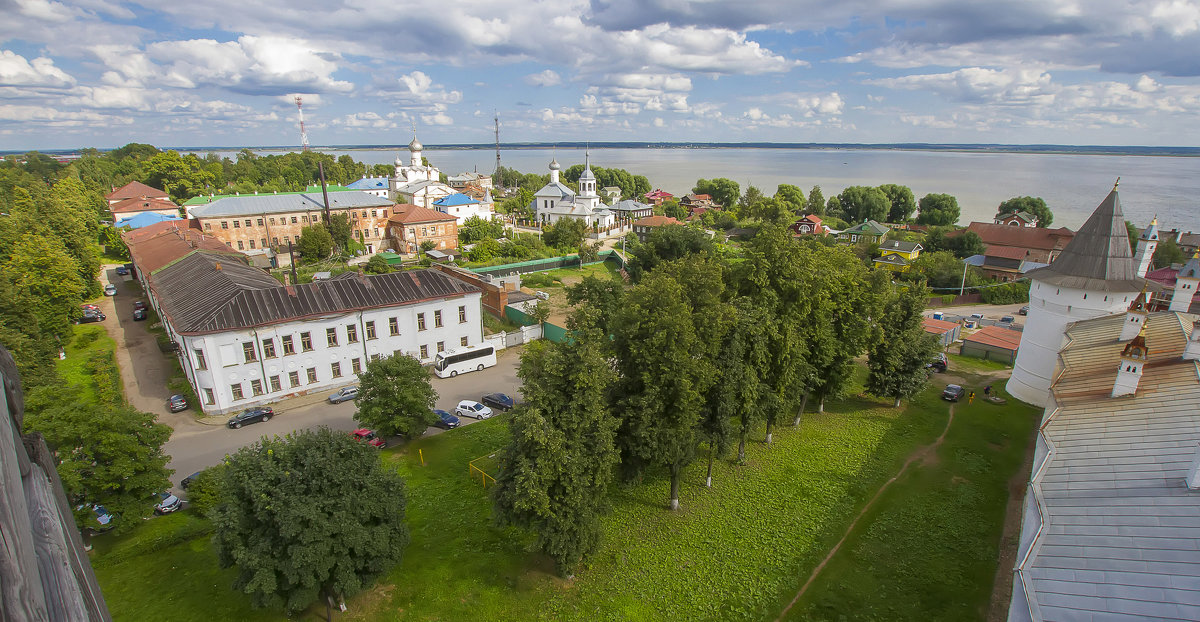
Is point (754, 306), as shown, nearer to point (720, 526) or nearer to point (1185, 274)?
point (720, 526)

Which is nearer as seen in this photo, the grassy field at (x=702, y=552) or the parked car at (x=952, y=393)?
the grassy field at (x=702, y=552)

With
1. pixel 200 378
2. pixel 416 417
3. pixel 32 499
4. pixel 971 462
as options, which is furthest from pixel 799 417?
pixel 200 378

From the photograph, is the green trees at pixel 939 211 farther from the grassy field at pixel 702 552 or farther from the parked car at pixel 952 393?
the grassy field at pixel 702 552

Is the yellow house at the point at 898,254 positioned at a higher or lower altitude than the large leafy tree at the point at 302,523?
lower

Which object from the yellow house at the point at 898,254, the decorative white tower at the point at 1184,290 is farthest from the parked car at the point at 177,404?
the yellow house at the point at 898,254

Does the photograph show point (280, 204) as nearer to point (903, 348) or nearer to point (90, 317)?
point (90, 317)

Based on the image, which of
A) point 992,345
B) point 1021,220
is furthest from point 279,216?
point 1021,220

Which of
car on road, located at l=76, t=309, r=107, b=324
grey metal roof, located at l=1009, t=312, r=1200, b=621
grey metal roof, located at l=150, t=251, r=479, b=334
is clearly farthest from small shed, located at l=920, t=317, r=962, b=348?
car on road, located at l=76, t=309, r=107, b=324
